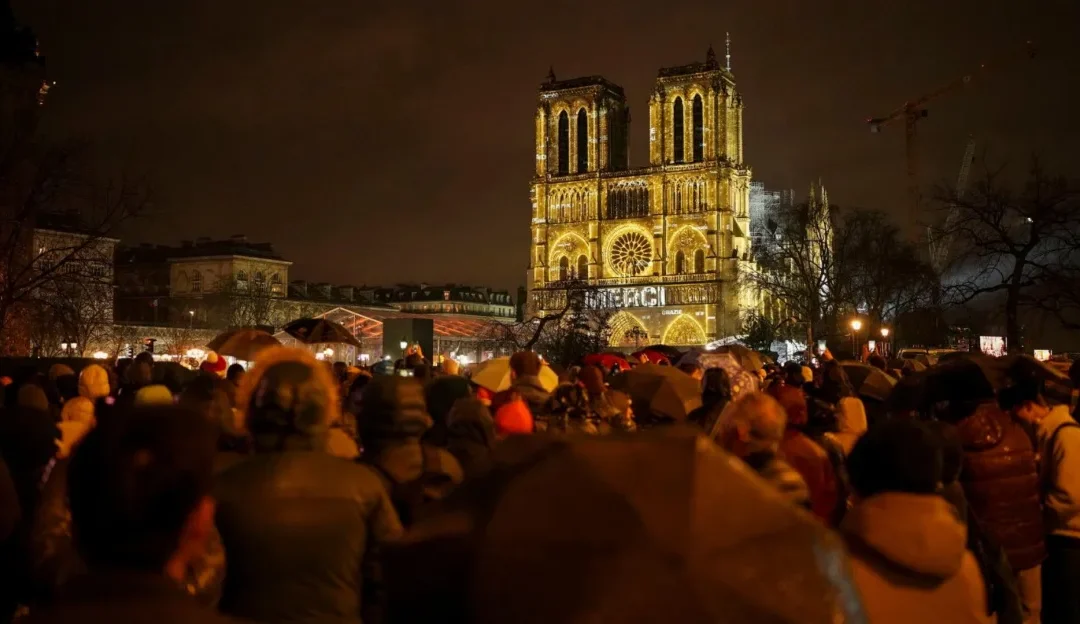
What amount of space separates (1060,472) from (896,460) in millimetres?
2951

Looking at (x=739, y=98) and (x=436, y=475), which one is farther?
(x=739, y=98)

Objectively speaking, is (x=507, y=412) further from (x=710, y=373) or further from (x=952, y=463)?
(x=952, y=463)

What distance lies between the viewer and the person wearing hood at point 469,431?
5.04 m

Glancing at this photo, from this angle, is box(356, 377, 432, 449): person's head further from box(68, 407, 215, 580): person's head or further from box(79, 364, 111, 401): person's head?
box(79, 364, 111, 401): person's head

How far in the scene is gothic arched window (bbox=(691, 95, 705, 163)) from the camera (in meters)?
78.2

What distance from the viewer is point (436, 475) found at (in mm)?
4059

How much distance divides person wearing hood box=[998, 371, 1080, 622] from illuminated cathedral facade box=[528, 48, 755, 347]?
227 feet

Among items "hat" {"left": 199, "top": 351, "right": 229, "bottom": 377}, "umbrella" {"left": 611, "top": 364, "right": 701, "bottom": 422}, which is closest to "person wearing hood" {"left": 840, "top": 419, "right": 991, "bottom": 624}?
"umbrella" {"left": 611, "top": 364, "right": 701, "bottom": 422}

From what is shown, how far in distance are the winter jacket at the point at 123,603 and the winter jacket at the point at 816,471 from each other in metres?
3.35

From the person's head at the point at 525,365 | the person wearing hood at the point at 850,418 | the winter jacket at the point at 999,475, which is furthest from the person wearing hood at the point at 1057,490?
the person's head at the point at 525,365

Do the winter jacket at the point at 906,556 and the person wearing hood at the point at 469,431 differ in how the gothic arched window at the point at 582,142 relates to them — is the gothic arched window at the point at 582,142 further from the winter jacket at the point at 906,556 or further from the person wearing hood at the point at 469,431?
Result: the winter jacket at the point at 906,556

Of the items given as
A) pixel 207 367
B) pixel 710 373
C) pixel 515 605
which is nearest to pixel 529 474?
pixel 515 605

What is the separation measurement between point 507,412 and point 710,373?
206 cm

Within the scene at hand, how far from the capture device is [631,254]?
265 feet
